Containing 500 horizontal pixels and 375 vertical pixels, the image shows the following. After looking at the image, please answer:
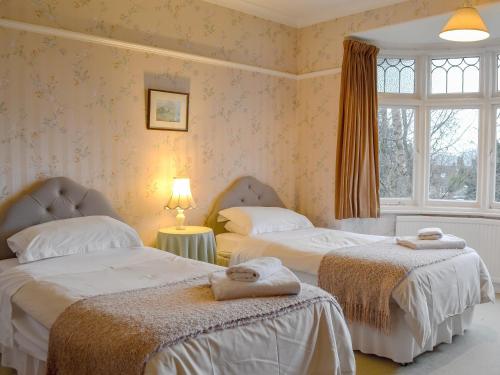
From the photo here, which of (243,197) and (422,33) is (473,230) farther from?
(243,197)

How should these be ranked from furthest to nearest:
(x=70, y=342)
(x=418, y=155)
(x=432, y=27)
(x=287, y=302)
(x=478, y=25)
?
(x=418, y=155) < (x=432, y=27) < (x=478, y=25) < (x=287, y=302) < (x=70, y=342)

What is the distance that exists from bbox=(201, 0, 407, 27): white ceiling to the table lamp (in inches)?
65.9

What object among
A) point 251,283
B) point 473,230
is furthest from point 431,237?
point 251,283

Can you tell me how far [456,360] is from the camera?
307 cm

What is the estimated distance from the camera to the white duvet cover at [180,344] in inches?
71.9

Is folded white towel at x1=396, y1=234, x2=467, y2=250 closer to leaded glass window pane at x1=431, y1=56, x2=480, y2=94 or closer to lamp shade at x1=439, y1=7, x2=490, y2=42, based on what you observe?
lamp shade at x1=439, y1=7, x2=490, y2=42

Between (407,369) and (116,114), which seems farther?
(116,114)

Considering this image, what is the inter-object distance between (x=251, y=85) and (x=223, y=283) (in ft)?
9.51

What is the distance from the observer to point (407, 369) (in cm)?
294

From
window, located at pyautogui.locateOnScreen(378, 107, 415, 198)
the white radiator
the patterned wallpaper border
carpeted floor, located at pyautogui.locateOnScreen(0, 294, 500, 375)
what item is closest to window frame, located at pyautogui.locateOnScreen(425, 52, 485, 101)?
window, located at pyautogui.locateOnScreen(378, 107, 415, 198)

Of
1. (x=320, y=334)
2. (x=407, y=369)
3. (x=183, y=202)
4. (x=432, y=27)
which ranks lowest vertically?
(x=407, y=369)

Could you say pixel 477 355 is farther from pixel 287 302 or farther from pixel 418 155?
pixel 418 155

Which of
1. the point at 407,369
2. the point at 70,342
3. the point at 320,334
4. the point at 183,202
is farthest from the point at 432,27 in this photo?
the point at 70,342

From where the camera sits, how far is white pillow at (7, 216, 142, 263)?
9.63 ft
